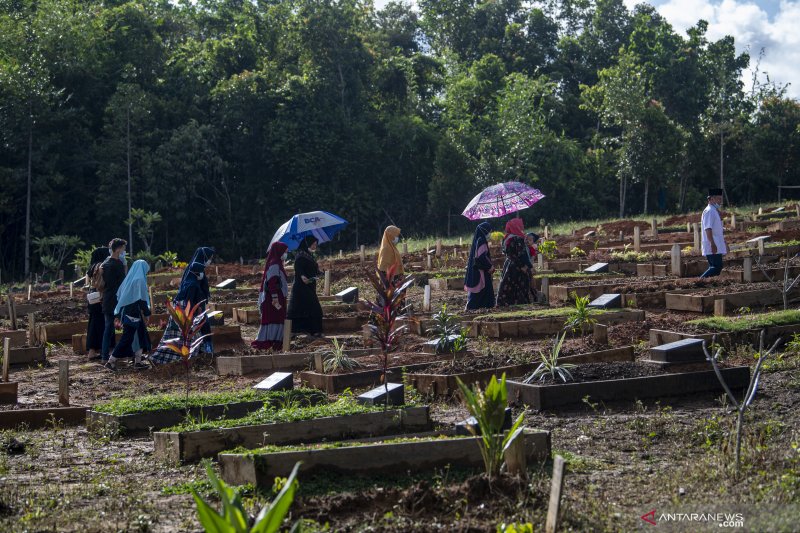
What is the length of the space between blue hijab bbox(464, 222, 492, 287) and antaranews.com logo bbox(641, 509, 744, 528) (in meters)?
9.76

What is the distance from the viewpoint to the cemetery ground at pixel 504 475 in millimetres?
5559

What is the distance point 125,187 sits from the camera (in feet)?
119

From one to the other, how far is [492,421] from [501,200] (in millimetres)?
11792

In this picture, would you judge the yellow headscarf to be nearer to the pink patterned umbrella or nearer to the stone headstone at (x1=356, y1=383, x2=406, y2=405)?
the pink patterned umbrella

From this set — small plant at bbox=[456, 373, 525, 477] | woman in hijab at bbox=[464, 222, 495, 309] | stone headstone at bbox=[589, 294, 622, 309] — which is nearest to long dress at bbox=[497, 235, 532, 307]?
woman in hijab at bbox=[464, 222, 495, 309]

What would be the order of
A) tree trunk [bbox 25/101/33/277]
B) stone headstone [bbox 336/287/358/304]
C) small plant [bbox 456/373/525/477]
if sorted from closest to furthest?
1. small plant [bbox 456/373/525/477]
2. stone headstone [bbox 336/287/358/304]
3. tree trunk [bbox 25/101/33/277]

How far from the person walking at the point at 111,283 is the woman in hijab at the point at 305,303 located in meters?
2.27

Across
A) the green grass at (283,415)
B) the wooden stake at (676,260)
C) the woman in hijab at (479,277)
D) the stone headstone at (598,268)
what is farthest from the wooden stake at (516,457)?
the stone headstone at (598,268)

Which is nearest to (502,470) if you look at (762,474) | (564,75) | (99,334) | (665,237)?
(762,474)

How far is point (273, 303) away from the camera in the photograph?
13.3 metres

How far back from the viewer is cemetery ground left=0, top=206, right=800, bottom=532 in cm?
556

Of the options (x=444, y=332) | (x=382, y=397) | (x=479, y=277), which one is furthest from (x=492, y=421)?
(x=479, y=277)

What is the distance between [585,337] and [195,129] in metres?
27.6

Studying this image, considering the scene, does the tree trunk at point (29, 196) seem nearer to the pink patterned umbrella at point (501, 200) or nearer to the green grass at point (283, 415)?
the pink patterned umbrella at point (501, 200)
